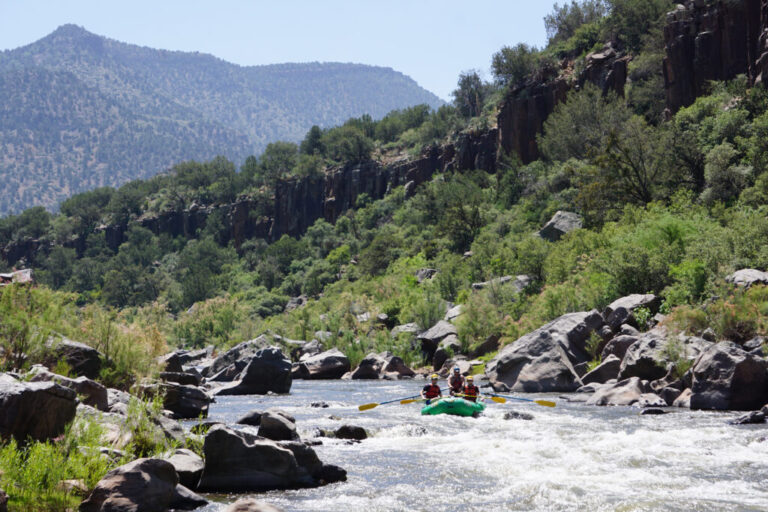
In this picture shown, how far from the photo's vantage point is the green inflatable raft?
68.2ft

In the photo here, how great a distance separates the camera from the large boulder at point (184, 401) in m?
19.6

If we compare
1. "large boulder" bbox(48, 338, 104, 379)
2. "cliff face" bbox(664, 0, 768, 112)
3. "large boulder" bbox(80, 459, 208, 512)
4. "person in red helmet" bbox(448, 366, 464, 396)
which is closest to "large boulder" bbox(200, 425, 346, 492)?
"large boulder" bbox(80, 459, 208, 512)

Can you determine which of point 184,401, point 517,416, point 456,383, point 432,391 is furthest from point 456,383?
point 184,401

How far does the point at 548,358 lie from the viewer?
89.4ft

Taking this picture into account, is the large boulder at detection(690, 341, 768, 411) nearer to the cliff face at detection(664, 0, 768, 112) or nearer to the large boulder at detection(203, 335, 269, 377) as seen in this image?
the large boulder at detection(203, 335, 269, 377)

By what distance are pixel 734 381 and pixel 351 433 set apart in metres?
10.2

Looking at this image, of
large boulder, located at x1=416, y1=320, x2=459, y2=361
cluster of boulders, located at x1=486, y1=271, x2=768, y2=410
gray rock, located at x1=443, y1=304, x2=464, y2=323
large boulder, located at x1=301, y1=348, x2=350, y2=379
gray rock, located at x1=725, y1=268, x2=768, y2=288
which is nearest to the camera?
cluster of boulders, located at x1=486, y1=271, x2=768, y2=410

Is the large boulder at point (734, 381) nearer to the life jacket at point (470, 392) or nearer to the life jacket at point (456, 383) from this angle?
the life jacket at point (470, 392)

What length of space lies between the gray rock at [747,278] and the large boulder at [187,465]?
750 inches

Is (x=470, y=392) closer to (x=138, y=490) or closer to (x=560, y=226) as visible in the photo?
(x=138, y=490)

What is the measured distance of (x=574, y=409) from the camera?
21141 millimetres

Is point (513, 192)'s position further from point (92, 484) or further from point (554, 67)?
point (92, 484)

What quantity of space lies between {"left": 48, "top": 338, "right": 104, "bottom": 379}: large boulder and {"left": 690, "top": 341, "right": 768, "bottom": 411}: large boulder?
15928mm

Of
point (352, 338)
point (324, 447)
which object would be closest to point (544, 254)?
point (352, 338)
